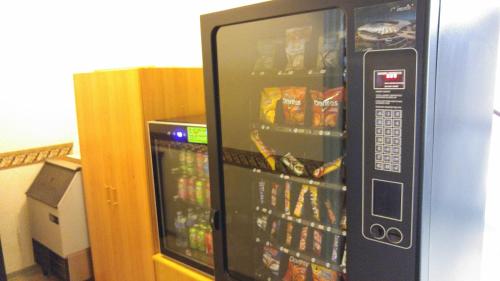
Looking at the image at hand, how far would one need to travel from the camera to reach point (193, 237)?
6.70 ft

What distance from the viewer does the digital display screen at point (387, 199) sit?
3.10 feet

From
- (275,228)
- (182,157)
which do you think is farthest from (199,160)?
(275,228)

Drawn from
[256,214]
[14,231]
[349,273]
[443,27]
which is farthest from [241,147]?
[14,231]

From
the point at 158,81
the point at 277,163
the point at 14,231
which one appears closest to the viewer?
the point at 277,163

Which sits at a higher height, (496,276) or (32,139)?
(32,139)

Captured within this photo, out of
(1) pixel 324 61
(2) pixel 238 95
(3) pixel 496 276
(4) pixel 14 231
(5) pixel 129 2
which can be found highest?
(5) pixel 129 2

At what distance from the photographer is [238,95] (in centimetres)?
156

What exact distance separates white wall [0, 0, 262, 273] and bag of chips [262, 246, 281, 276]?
152 cm

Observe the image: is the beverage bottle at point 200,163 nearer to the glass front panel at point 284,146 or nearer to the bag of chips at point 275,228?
the glass front panel at point 284,146

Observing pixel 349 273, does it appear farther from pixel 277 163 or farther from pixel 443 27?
pixel 443 27

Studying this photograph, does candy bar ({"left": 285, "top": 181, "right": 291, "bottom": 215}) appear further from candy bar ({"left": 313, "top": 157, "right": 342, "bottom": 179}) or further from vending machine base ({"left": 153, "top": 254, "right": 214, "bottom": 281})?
vending machine base ({"left": 153, "top": 254, "right": 214, "bottom": 281})

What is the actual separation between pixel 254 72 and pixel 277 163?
1.24 ft

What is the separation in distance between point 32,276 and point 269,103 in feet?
9.11

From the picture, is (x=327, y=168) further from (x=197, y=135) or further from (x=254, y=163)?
(x=197, y=135)
